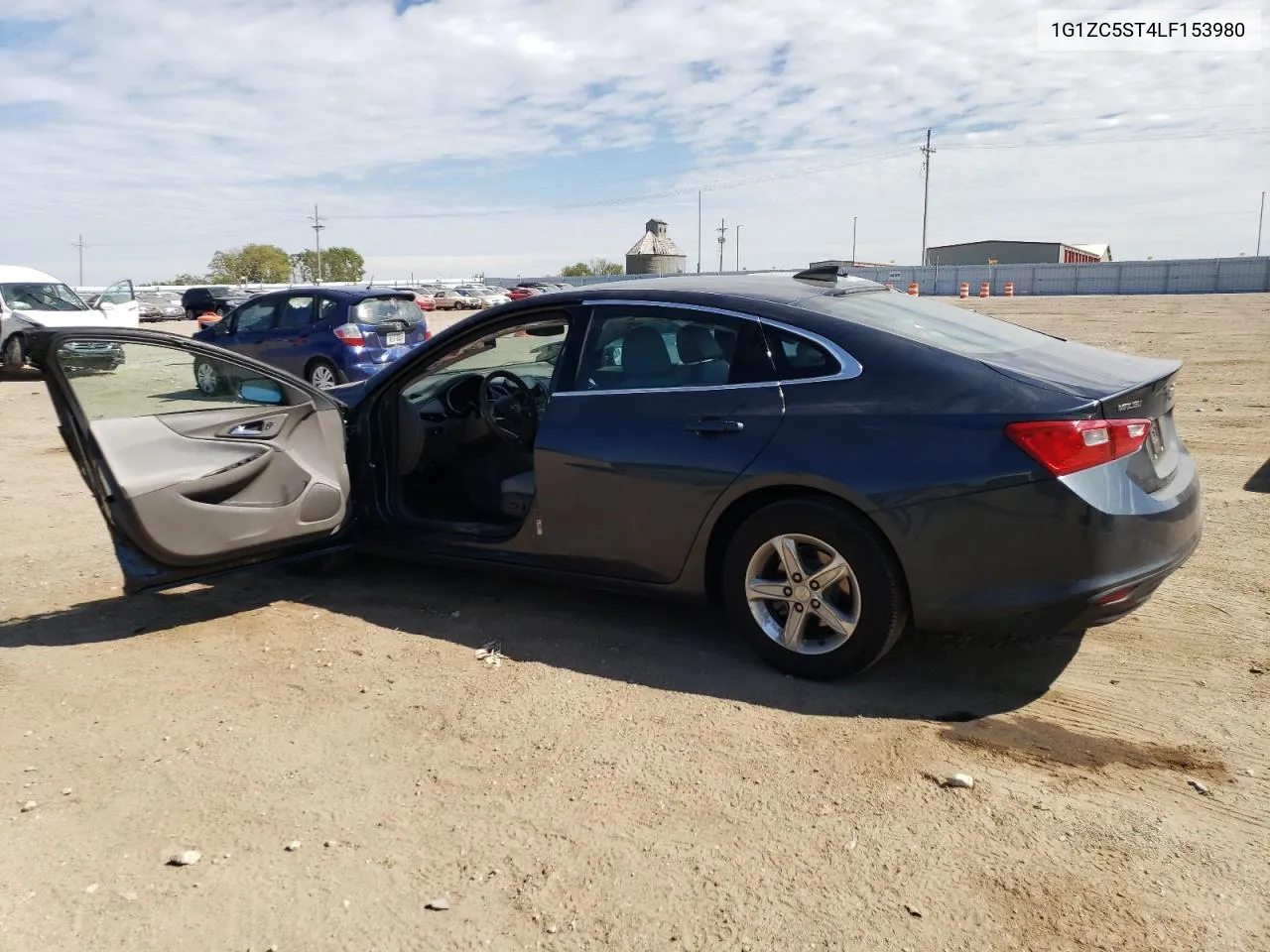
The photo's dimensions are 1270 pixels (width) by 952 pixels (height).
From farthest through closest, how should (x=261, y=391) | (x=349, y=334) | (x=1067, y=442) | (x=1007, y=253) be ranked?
(x=1007, y=253) < (x=349, y=334) < (x=261, y=391) < (x=1067, y=442)

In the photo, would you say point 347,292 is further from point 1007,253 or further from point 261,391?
point 1007,253

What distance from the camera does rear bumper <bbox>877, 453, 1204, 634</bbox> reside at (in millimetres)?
3436

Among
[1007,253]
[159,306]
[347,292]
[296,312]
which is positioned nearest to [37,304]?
[296,312]

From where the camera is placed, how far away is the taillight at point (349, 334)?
529 inches

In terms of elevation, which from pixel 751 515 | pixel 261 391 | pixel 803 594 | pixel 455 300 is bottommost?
pixel 455 300

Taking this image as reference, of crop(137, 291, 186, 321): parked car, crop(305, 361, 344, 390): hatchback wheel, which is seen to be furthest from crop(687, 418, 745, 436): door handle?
crop(137, 291, 186, 321): parked car

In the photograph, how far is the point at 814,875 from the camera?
9.13 feet

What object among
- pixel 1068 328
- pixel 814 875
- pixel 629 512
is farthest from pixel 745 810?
pixel 1068 328

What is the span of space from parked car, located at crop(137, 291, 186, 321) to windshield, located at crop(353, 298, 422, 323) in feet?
104

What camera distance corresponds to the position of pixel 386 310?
1407 centimetres

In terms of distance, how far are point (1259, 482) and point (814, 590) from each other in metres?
4.72

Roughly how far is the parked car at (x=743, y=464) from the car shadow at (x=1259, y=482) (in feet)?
10.4

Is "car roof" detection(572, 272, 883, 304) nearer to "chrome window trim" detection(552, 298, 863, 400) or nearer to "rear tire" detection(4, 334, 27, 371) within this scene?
"chrome window trim" detection(552, 298, 863, 400)

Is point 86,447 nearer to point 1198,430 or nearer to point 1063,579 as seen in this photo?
point 1063,579
